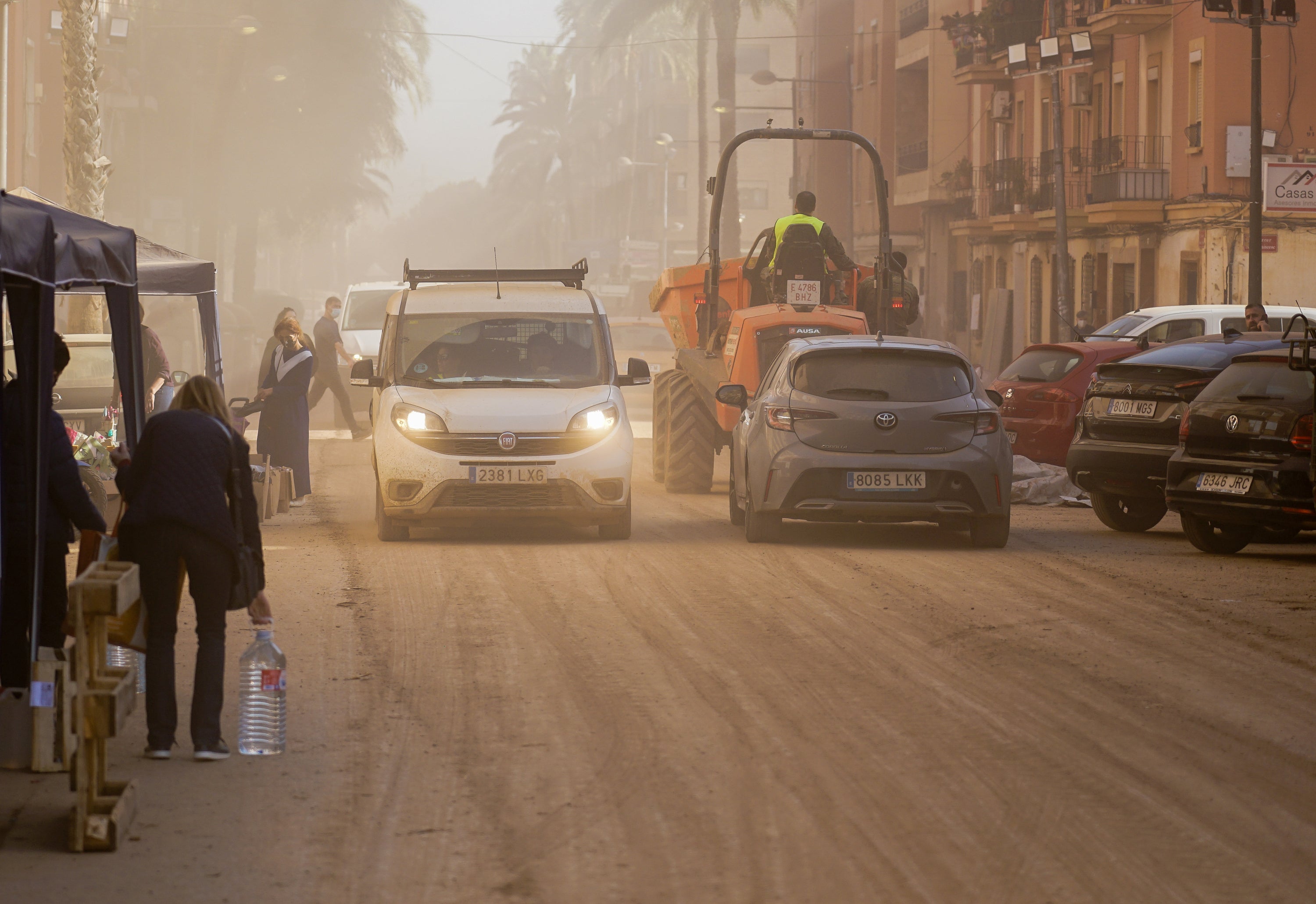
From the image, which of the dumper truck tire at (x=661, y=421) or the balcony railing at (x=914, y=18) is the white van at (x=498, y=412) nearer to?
the dumper truck tire at (x=661, y=421)

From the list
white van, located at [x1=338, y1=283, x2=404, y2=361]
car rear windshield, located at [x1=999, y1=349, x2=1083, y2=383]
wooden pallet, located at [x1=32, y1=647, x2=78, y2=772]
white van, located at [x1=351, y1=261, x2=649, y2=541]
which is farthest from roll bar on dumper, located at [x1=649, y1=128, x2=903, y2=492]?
wooden pallet, located at [x1=32, y1=647, x2=78, y2=772]

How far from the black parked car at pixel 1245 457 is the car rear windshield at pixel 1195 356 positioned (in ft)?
5.03

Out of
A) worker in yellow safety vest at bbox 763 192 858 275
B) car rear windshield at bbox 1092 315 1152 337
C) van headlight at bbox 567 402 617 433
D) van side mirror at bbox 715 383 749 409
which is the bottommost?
van headlight at bbox 567 402 617 433

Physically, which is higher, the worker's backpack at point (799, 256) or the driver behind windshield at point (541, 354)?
the worker's backpack at point (799, 256)

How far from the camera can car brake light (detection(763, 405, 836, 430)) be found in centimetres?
1480

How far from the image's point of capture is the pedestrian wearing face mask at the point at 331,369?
25.9 meters

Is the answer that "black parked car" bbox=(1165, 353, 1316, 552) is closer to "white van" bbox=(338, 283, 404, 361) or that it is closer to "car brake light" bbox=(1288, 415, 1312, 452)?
"car brake light" bbox=(1288, 415, 1312, 452)

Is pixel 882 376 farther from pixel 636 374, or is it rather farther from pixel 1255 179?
pixel 1255 179

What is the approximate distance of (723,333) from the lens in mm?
20641

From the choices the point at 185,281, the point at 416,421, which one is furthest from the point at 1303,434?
the point at 185,281

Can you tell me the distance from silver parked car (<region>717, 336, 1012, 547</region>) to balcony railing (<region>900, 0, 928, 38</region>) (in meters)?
47.2

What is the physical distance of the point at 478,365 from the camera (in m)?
16.0

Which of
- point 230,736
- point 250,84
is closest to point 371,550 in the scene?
point 230,736

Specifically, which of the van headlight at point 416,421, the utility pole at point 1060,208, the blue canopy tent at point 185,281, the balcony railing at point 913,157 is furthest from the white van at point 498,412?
the balcony railing at point 913,157
